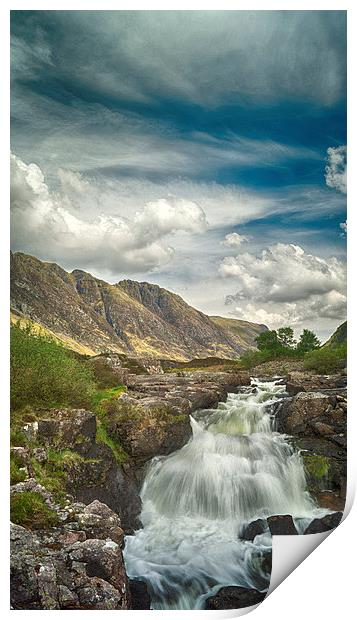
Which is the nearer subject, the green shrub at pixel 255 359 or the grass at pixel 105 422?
the grass at pixel 105 422

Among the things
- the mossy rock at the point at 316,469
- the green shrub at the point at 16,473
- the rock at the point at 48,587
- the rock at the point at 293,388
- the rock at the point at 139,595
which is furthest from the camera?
the rock at the point at 293,388

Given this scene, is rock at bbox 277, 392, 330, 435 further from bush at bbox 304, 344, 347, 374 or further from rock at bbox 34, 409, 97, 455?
rock at bbox 34, 409, 97, 455

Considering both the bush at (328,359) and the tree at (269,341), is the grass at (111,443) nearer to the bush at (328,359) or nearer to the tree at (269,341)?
the tree at (269,341)

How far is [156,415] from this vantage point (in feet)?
14.0

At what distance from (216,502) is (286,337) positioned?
4.57 ft

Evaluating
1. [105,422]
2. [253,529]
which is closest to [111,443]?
[105,422]

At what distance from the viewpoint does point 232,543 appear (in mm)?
4008

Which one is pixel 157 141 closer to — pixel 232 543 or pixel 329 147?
pixel 329 147

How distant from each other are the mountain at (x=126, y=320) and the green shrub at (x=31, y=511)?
1.15 metres

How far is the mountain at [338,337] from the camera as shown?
170 inches

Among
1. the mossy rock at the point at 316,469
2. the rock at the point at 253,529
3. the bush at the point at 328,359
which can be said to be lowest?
the rock at the point at 253,529

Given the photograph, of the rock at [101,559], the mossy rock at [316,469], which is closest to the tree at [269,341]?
the mossy rock at [316,469]

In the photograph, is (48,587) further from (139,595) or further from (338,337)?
(338,337)
